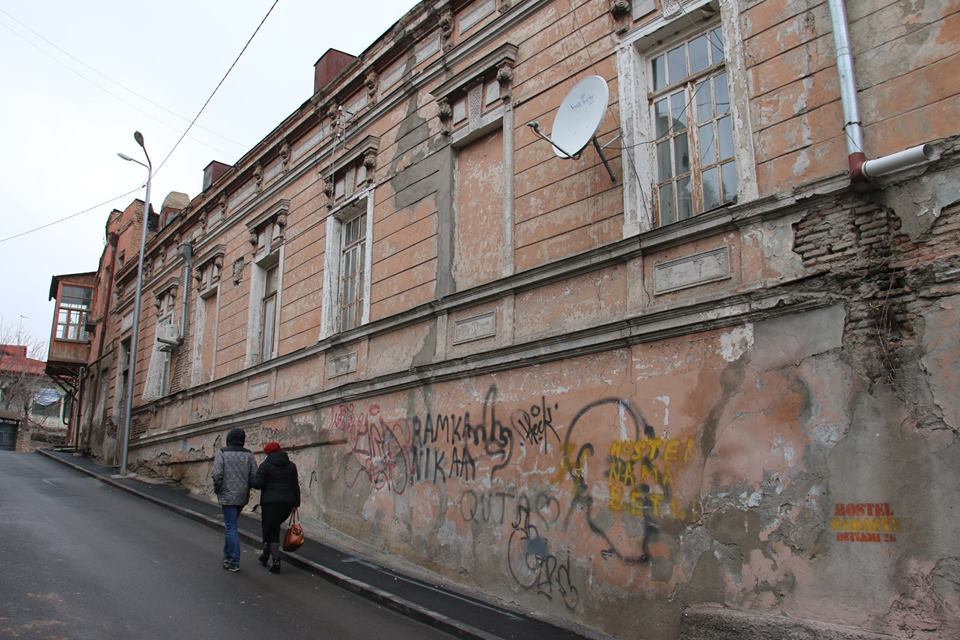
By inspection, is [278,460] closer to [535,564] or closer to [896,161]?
[535,564]

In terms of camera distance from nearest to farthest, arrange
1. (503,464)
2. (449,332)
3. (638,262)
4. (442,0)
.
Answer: (638,262) → (503,464) → (449,332) → (442,0)

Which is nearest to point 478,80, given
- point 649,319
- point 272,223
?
point 649,319

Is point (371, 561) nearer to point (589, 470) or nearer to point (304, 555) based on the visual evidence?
point (304, 555)

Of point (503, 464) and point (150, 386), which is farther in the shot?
point (150, 386)

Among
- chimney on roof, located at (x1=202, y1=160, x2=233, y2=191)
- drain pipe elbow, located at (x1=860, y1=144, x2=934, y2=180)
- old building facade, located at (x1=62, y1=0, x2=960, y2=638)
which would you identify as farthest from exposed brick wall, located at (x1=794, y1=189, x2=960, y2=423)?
chimney on roof, located at (x1=202, y1=160, x2=233, y2=191)

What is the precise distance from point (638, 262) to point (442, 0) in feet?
18.2

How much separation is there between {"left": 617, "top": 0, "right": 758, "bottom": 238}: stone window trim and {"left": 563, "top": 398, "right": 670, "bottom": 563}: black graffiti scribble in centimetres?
173

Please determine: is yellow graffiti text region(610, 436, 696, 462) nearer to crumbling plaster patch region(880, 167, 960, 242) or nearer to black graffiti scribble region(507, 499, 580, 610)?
black graffiti scribble region(507, 499, 580, 610)

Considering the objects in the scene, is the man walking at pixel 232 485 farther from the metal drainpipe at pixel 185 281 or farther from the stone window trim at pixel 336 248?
the metal drainpipe at pixel 185 281

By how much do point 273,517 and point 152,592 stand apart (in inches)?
68.1

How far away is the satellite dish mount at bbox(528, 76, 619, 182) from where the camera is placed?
702cm

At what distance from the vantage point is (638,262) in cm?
689

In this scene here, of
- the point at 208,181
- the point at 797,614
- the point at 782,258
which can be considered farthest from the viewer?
the point at 208,181

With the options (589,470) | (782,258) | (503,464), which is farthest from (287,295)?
(782,258)
